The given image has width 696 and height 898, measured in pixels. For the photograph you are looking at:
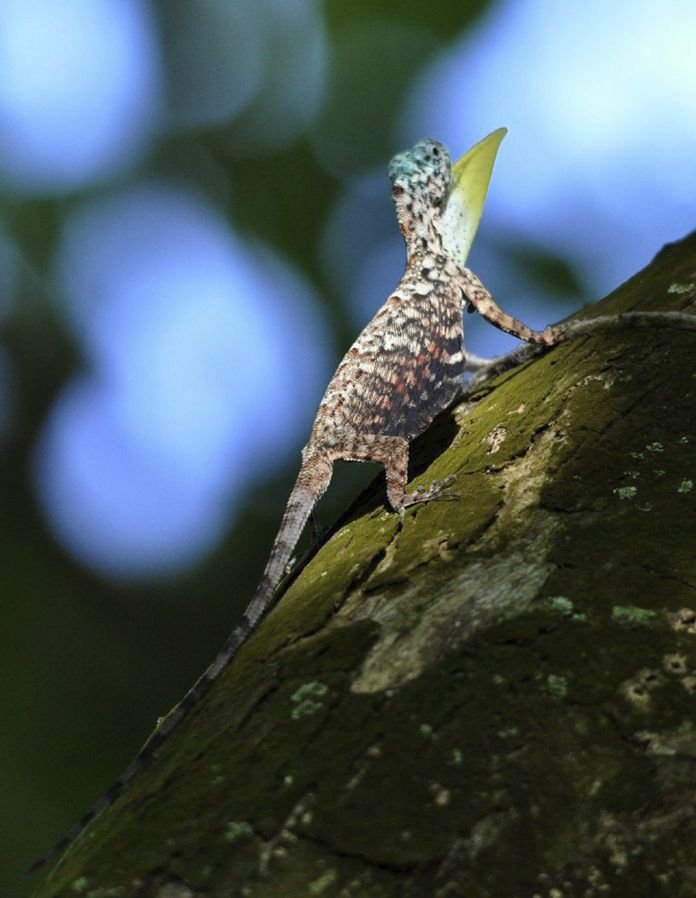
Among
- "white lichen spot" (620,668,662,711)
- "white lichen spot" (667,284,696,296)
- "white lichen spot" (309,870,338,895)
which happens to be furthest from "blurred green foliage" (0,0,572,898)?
"white lichen spot" (620,668,662,711)

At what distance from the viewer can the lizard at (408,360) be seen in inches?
134

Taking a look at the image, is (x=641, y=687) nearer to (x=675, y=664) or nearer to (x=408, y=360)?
(x=675, y=664)

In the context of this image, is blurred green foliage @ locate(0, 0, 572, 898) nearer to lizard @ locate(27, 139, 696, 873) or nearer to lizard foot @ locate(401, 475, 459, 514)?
lizard @ locate(27, 139, 696, 873)

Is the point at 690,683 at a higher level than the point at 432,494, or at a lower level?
lower

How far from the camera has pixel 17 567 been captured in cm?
775

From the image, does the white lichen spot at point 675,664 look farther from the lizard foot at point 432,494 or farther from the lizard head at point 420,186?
the lizard head at point 420,186

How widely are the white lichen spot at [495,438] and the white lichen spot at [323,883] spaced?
1.53m

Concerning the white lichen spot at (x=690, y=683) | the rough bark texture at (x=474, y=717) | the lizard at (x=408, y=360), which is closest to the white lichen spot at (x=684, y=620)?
the rough bark texture at (x=474, y=717)

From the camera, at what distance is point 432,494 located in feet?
9.12

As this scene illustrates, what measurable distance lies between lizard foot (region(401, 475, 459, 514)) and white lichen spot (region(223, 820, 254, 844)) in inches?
48.0

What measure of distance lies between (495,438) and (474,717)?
1.30 metres

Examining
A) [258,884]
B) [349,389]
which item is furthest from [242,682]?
[349,389]

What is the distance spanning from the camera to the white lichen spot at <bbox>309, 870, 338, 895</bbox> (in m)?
1.55

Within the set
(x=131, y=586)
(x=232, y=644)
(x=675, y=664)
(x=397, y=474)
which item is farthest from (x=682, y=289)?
(x=131, y=586)
